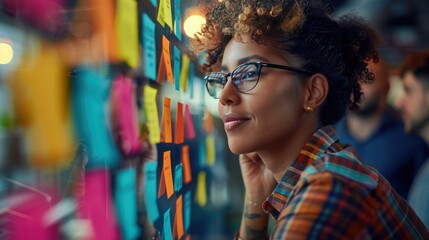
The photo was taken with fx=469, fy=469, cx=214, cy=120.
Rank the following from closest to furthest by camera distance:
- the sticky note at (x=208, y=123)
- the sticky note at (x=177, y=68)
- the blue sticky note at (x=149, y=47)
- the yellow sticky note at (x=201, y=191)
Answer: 1. the blue sticky note at (x=149, y=47)
2. the sticky note at (x=177, y=68)
3. the yellow sticky note at (x=201, y=191)
4. the sticky note at (x=208, y=123)

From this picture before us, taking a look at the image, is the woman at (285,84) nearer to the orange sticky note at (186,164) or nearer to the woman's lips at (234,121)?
the woman's lips at (234,121)

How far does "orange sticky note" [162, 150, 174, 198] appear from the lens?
136 cm

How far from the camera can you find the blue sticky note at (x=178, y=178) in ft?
5.00

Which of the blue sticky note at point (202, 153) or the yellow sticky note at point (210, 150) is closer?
Result: the blue sticky note at point (202, 153)

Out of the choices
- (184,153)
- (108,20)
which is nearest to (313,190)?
(108,20)

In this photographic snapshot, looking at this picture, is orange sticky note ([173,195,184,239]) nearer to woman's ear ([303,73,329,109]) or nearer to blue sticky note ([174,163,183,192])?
blue sticky note ([174,163,183,192])

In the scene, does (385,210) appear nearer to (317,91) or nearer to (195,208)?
(317,91)

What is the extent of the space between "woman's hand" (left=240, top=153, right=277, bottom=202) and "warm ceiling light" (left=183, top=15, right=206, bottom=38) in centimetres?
50

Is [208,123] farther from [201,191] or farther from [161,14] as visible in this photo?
[161,14]

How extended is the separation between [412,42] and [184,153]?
12.7ft

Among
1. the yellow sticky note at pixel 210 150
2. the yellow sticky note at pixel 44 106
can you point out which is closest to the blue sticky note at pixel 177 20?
the yellow sticky note at pixel 210 150

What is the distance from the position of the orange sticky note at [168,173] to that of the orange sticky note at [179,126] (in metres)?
0.12

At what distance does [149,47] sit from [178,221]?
2.15 ft

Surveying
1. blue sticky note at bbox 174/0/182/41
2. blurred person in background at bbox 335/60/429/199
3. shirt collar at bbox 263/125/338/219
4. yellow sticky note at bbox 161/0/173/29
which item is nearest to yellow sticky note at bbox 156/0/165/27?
yellow sticky note at bbox 161/0/173/29
